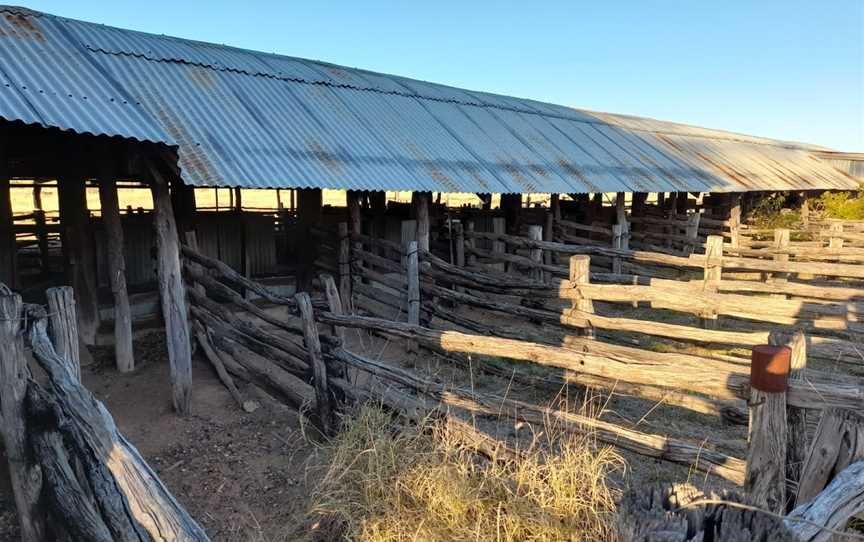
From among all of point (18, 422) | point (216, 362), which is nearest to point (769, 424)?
point (18, 422)

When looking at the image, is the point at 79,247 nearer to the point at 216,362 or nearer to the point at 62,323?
the point at 216,362

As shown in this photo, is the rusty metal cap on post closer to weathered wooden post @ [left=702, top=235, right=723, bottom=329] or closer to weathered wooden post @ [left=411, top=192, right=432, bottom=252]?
weathered wooden post @ [left=702, top=235, right=723, bottom=329]

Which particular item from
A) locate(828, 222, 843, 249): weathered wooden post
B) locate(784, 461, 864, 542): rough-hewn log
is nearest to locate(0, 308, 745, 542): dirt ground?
locate(784, 461, 864, 542): rough-hewn log

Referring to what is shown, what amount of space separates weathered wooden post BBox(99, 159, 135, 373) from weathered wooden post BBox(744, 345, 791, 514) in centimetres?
672

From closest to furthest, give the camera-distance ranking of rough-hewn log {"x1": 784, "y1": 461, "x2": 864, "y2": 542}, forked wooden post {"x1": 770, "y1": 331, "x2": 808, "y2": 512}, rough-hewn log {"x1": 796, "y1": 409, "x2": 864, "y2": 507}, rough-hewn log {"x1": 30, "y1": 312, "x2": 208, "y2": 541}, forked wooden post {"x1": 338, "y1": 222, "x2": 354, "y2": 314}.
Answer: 1. rough-hewn log {"x1": 784, "y1": 461, "x2": 864, "y2": 542}
2. rough-hewn log {"x1": 796, "y1": 409, "x2": 864, "y2": 507}
3. rough-hewn log {"x1": 30, "y1": 312, "x2": 208, "y2": 541}
4. forked wooden post {"x1": 770, "y1": 331, "x2": 808, "y2": 512}
5. forked wooden post {"x1": 338, "y1": 222, "x2": 354, "y2": 314}

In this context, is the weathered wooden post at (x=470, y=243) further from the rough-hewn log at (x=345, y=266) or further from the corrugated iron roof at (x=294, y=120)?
the rough-hewn log at (x=345, y=266)

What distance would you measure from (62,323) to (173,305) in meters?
2.64

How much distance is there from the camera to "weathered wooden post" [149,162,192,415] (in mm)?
6086

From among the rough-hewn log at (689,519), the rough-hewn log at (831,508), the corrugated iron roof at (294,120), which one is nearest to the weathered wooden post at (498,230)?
the corrugated iron roof at (294,120)

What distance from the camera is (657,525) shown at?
1.56 meters

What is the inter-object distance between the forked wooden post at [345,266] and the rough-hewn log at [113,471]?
592 centimetres

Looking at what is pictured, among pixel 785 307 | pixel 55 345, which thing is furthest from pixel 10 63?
pixel 785 307

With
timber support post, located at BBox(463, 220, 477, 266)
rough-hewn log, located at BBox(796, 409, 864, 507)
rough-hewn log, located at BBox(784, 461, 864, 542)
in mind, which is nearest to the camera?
rough-hewn log, located at BBox(784, 461, 864, 542)

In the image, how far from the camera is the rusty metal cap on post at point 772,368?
230 cm
